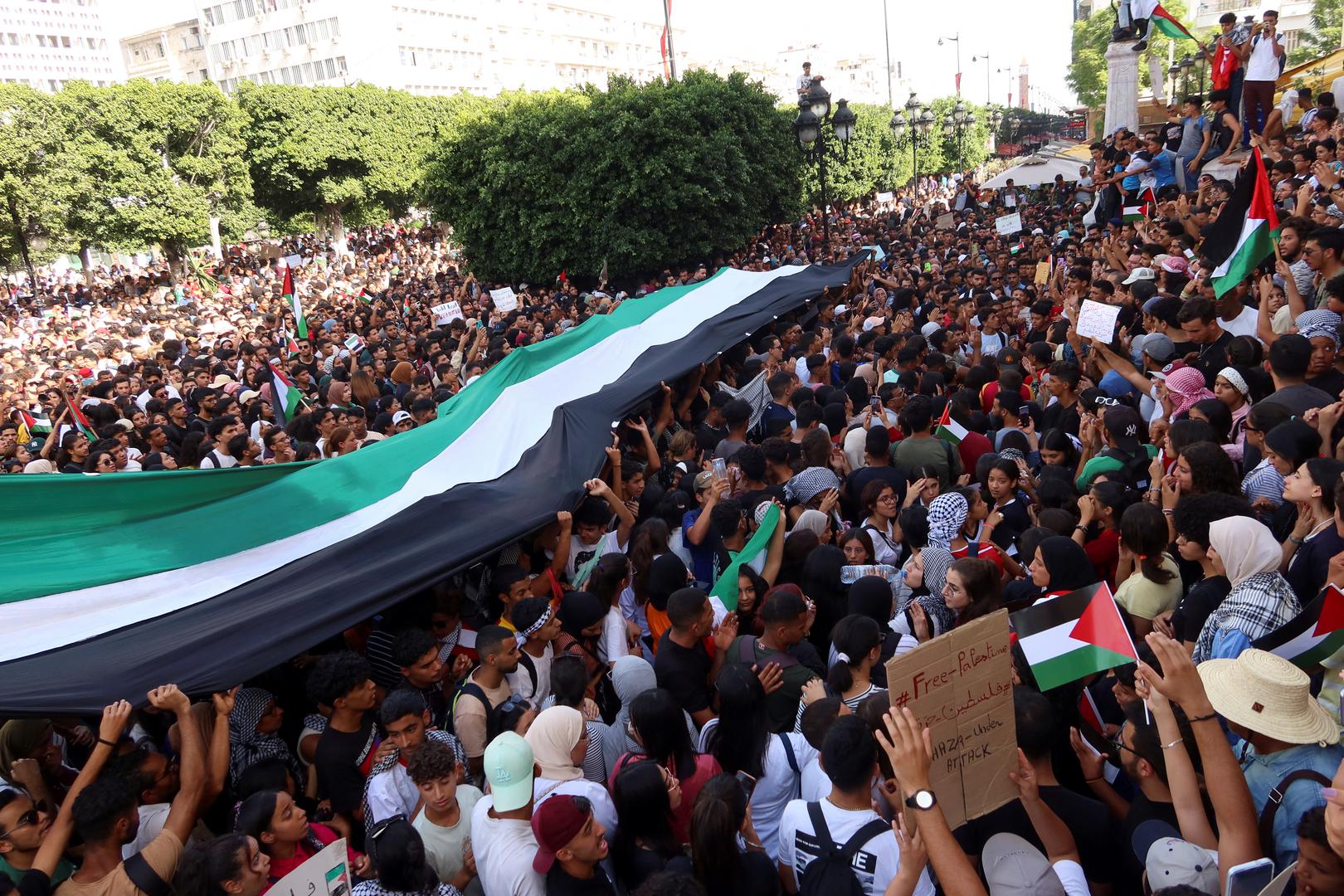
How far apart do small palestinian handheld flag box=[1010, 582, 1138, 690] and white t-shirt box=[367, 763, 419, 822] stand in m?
2.24

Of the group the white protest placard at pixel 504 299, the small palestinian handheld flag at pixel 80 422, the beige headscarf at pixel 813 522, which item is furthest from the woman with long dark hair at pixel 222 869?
the white protest placard at pixel 504 299

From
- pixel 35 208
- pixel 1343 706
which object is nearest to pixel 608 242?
pixel 1343 706

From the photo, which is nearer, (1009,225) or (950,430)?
(950,430)

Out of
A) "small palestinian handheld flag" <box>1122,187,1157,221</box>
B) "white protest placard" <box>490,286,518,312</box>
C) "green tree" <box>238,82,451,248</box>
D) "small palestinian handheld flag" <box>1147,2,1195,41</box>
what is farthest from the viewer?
"green tree" <box>238,82,451,248</box>

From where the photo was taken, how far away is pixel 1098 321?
6617 mm

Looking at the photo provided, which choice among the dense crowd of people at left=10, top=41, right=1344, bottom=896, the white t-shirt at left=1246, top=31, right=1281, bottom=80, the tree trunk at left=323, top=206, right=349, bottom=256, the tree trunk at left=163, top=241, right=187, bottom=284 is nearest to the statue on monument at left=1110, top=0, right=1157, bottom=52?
the white t-shirt at left=1246, top=31, right=1281, bottom=80

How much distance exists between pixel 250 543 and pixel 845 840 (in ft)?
12.1

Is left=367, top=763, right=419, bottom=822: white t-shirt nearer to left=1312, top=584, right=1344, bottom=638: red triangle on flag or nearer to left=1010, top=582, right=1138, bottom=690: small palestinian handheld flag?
left=1010, top=582, right=1138, bottom=690: small palestinian handheld flag

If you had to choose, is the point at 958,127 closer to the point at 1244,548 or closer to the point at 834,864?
the point at 1244,548

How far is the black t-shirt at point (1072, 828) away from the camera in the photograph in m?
2.81

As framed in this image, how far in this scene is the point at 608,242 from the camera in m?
19.6

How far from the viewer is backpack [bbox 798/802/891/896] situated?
274 cm

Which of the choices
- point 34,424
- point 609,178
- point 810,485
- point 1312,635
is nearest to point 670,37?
point 609,178

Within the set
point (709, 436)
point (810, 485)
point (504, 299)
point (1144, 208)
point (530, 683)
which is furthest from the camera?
point (504, 299)
